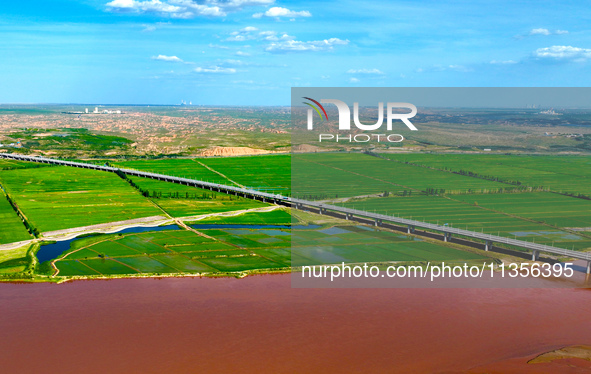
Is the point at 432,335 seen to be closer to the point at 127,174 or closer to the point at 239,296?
the point at 239,296

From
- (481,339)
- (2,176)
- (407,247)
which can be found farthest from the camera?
(2,176)

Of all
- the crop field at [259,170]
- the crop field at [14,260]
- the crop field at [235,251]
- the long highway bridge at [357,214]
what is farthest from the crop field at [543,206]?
the crop field at [14,260]

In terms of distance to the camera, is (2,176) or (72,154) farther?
(72,154)

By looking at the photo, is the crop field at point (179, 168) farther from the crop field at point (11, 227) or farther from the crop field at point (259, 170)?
the crop field at point (11, 227)

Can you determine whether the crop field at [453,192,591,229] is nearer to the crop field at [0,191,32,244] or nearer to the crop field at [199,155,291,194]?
the crop field at [199,155,291,194]

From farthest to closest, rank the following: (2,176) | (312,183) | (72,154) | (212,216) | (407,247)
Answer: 1. (72,154)
2. (2,176)
3. (312,183)
4. (212,216)
5. (407,247)

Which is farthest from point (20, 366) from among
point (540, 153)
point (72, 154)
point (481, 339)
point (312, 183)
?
point (72, 154)
